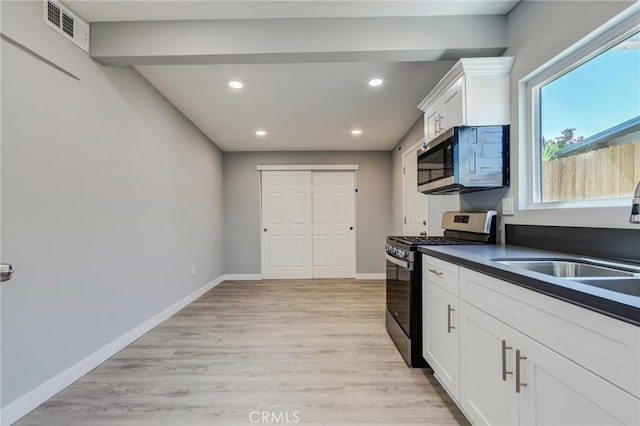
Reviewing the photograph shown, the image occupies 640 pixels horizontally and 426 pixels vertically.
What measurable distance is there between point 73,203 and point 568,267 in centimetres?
294

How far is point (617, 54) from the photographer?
1385 mm

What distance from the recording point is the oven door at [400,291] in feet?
7.07

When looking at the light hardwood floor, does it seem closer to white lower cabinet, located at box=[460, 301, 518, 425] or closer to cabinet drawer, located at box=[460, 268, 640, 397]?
white lower cabinet, located at box=[460, 301, 518, 425]

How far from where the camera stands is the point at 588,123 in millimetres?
1534

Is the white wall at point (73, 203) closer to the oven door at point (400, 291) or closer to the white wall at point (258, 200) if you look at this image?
the white wall at point (258, 200)

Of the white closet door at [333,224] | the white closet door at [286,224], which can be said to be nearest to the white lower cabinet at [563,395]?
the white closet door at [333,224]

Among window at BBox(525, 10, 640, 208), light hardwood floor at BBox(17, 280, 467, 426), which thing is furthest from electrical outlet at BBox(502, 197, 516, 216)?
light hardwood floor at BBox(17, 280, 467, 426)

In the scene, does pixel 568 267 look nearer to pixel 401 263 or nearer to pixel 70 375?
pixel 401 263

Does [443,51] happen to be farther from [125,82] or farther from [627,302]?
[125,82]

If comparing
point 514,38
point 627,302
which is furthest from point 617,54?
point 627,302

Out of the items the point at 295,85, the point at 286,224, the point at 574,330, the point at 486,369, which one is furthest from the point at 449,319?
the point at 286,224

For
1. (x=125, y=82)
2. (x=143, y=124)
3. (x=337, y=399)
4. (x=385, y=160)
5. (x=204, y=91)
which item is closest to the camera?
(x=337, y=399)

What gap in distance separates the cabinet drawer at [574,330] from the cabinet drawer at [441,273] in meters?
0.32

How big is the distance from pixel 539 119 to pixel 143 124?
3.25 metres
